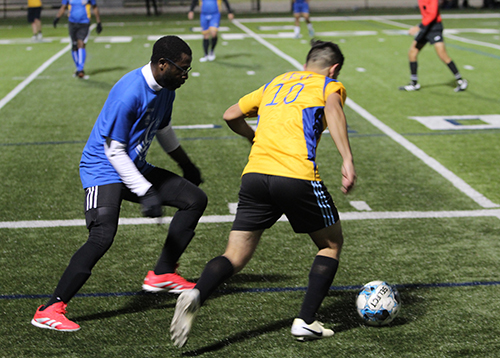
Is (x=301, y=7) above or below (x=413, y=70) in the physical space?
above

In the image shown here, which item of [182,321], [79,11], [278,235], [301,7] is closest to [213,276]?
[182,321]

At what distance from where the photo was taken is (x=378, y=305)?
3736mm

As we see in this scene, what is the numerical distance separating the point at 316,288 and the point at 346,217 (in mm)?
2451

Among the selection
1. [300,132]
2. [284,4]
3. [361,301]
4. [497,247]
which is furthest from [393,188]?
[284,4]

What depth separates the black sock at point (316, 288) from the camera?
3.50m

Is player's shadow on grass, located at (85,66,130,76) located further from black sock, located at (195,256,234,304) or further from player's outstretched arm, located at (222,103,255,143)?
black sock, located at (195,256,234,304)

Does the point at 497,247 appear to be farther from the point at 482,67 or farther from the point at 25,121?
the point at 482,67

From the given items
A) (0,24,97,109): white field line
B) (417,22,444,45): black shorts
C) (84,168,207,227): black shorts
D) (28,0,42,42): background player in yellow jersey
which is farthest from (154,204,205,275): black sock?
(28,0,42,42): background player in yellow jersey

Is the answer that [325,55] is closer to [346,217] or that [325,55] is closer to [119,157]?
[119,157]

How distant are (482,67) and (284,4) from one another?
94.7 ft

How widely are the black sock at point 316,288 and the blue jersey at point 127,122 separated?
1.27 m

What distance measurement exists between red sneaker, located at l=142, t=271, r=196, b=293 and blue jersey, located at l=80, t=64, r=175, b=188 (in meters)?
0.74

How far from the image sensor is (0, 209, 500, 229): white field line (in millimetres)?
5723

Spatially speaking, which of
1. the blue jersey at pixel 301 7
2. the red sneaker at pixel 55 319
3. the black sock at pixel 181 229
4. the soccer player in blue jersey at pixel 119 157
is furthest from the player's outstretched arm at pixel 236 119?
the blue jersey at pixel 301 7
